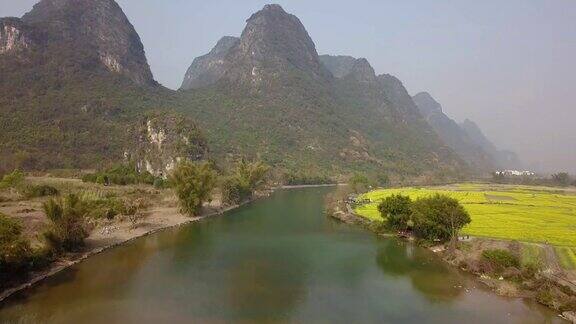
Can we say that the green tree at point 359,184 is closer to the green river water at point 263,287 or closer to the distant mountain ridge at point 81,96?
the distant mountain ridge at point 81,96

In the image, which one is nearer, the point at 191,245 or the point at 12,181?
the point at 191,245

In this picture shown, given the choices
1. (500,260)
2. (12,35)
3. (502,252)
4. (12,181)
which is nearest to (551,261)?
(502,252)

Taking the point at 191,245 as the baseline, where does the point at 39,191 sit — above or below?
above

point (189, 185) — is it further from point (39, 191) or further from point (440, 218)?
point (440, 218)

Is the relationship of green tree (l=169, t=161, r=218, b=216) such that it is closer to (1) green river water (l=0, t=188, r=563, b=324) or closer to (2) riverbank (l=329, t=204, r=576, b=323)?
(1) green river water (l=0, t=188, r=563, b=324)

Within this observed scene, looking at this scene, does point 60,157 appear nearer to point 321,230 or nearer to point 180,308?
point 321,230

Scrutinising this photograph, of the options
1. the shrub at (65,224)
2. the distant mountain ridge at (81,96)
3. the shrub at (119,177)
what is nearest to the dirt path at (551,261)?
the shrub at (65,224)

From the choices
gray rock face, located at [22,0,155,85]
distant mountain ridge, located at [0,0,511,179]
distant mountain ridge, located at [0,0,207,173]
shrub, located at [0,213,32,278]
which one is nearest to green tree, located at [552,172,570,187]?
distant mountain ridge, located at [0,0,511,179]

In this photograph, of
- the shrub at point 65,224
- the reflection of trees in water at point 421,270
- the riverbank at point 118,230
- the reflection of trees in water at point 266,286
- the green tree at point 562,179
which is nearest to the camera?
the reflection of trees in water at point 266,286
